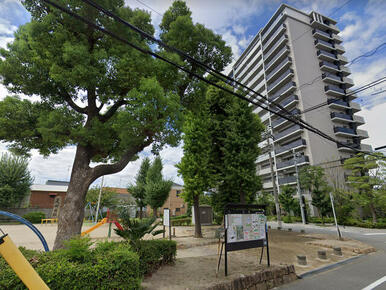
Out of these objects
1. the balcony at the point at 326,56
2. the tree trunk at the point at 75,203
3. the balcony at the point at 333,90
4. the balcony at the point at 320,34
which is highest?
the balcony at the point at 320,34

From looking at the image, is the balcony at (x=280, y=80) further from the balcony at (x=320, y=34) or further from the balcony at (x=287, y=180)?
the balcony at (x=287, y=180)

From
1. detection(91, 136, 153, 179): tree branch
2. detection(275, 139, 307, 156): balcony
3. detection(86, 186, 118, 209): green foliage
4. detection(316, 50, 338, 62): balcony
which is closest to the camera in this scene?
detection(91, 136, 153, 179): tree branch

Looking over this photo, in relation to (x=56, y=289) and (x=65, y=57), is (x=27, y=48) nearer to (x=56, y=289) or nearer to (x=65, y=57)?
(x=65, y=57)

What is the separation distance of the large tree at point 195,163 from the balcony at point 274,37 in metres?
38.0

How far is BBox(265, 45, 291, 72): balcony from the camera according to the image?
123 feet

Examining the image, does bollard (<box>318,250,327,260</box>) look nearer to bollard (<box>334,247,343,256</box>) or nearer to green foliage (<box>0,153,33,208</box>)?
bollard (<box>334,247,343,256</box>)

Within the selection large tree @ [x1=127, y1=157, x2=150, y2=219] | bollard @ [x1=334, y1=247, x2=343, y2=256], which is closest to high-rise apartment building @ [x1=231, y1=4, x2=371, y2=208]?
large tree @ [x1=127, y1=157, x2=150, y2=219]

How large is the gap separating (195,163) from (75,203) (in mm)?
6761

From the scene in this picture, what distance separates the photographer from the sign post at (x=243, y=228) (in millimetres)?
5266

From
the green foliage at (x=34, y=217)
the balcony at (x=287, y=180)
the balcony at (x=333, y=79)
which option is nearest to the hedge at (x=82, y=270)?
the green foliage at (x=34, y=217)

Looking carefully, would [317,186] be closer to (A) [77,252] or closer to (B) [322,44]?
(A) [77,252]

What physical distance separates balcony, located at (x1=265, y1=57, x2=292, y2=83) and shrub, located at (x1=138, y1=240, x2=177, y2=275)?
40.8 metres

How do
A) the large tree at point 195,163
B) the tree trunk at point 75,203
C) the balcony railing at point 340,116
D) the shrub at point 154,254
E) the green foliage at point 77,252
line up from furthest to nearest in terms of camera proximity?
the balcony railing at point 340,116, the large tree at point 195,163, the tree trunk at point 75,203, the shrub at point 154,254, the green foliage at point 77,252

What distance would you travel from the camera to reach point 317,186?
24.8m
